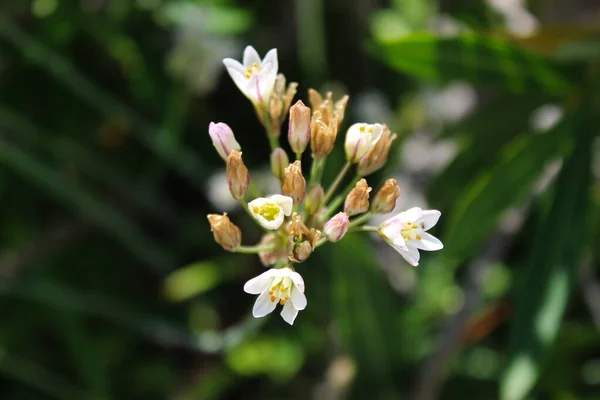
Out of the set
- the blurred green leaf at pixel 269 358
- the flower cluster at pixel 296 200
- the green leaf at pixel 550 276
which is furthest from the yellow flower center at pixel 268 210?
the blurred green leaf at pixel 269 358

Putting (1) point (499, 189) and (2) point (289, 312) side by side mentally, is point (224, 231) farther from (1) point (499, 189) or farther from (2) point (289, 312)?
(1) point (499, 189)

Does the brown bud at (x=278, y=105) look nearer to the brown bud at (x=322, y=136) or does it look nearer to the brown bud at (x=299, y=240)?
the brown bud at (x=322, y=136)

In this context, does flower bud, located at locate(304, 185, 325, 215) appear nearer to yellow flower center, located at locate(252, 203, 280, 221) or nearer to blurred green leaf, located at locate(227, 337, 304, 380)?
yellow flower center, located at locate(252, 203, 280, 221)

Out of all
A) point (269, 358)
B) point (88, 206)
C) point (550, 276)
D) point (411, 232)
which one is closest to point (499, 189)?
point (550, 276)

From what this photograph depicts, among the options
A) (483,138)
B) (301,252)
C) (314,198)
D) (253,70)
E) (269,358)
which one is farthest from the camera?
(269,358)

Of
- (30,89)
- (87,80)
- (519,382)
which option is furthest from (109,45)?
(519,382)

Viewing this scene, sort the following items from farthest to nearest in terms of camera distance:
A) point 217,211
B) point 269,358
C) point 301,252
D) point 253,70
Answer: point 217,211
point 269,358
point 253,70
point 301,252
